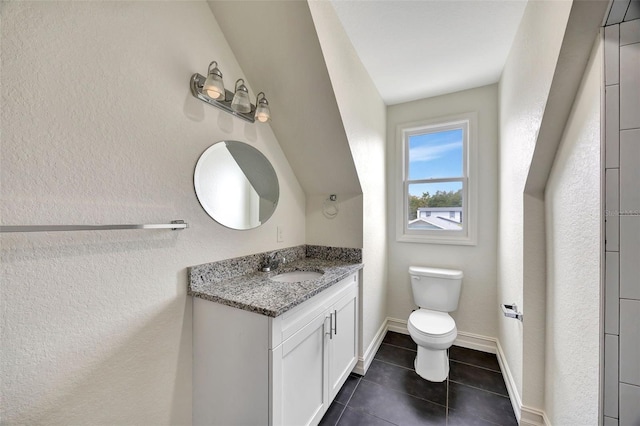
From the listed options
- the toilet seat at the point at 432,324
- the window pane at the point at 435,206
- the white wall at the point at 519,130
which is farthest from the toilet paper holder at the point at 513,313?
the window pane at the point at 435,206

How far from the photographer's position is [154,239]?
1029mm

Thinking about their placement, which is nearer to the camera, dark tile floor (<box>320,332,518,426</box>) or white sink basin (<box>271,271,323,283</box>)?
dark tile floor (<box>320,332,518,426</box>)

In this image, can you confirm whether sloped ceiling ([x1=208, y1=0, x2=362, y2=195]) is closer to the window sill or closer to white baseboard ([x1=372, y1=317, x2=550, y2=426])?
the window sill

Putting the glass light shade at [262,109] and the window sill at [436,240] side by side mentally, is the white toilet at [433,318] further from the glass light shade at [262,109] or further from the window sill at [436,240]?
A: the glass light shade at [262,109]

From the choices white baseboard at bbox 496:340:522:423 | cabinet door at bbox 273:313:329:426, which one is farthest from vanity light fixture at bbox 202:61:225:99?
white baseboard at bbox 496:340:522:423

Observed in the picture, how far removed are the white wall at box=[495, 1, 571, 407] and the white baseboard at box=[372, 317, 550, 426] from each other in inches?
2.2

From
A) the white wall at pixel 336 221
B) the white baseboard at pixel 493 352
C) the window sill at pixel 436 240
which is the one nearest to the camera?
the white baseboard at pixel 493 352

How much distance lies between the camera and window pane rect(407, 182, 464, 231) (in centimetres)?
228

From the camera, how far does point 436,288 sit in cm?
212

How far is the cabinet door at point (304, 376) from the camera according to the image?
1029 millimetres

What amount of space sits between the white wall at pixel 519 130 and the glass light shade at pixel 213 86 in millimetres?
1383

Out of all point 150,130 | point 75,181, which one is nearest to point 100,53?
point 150,130

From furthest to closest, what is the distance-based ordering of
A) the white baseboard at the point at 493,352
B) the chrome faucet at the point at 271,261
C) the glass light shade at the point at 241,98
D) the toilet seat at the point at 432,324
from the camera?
1. the toilet seat at the point at 432,324
2. the chrome faucet at the point at 271,261
3. the white baseboard at the point at 493,352
4. the glass light shade at the point at 241,98

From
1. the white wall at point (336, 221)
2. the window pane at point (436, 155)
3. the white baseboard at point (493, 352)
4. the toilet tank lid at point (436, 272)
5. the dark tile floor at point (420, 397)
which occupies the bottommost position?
the dark tile floor at point (420, 397)
